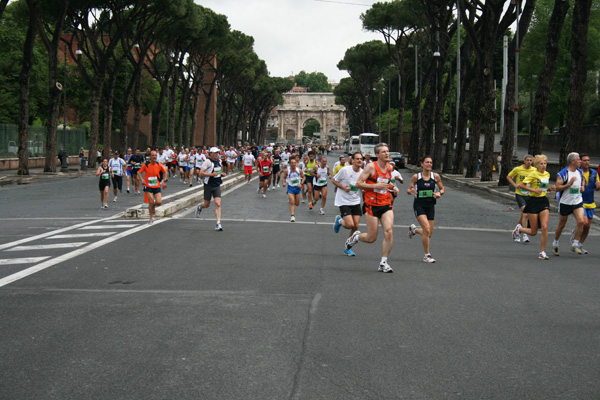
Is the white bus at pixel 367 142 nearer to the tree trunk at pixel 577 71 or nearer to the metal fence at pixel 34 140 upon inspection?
the metal fence at pixel 34 140

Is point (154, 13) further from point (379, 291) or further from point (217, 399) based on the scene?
point (217, 399)

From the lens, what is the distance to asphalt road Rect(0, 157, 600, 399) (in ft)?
15.9

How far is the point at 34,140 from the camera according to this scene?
44.9 m

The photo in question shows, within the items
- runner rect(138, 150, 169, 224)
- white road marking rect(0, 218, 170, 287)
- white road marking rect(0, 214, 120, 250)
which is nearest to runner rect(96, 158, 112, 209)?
white road marking rect(0, 214, 120, 250)

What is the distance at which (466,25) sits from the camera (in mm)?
32406

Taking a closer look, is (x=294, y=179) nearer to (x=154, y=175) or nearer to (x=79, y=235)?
(x=154, y=175)

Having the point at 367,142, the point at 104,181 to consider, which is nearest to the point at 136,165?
the point at 104,181

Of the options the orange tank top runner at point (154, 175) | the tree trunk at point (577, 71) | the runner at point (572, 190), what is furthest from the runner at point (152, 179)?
the tree trunk at point (577, 71)

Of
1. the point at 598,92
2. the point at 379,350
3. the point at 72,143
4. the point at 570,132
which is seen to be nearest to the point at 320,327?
the point at 379,350

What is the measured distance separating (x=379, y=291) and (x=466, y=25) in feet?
86.9

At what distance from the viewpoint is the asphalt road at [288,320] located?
4.84 meters

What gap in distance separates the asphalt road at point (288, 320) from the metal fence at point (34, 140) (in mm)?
30443

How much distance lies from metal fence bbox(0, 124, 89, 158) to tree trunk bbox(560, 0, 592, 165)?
99.2ft

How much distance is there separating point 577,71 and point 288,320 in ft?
59.1
